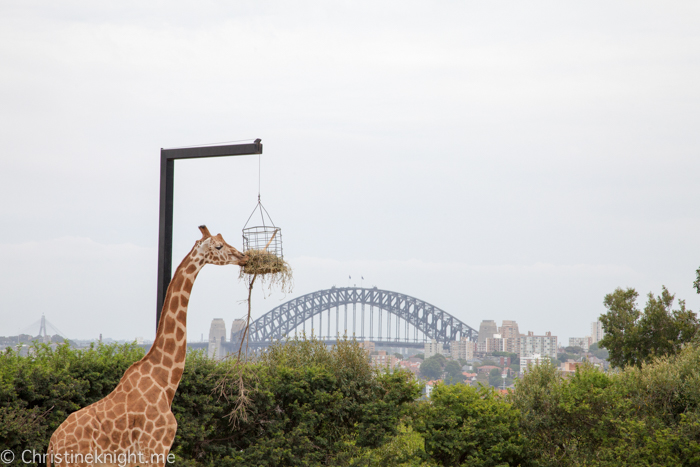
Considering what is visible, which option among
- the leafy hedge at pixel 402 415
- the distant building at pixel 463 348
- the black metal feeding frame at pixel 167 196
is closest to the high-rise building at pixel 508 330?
the distant building at pixel 463 348

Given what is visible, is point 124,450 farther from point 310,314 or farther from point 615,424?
point 310,314

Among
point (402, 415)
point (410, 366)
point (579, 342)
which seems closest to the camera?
point (402, 415)

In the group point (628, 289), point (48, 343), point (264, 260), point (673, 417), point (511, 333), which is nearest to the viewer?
point (264, 260)

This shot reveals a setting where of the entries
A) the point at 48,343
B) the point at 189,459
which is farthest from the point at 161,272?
the point at 189,459

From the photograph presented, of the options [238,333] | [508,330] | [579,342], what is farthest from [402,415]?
[508,330]

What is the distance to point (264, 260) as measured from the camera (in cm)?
548

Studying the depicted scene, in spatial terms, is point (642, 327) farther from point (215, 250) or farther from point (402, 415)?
point (215, 250)

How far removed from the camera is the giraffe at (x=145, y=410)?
4.50 m

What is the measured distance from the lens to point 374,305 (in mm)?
78562

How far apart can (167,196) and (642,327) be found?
1719 centimetres

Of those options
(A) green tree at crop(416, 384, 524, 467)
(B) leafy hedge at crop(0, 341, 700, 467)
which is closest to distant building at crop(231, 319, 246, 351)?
(B) leafy hedge at crop(0, 341, 700, 467)

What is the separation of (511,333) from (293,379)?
74544mm

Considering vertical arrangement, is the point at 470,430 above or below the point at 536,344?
above

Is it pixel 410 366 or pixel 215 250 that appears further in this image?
pixel 410 366
